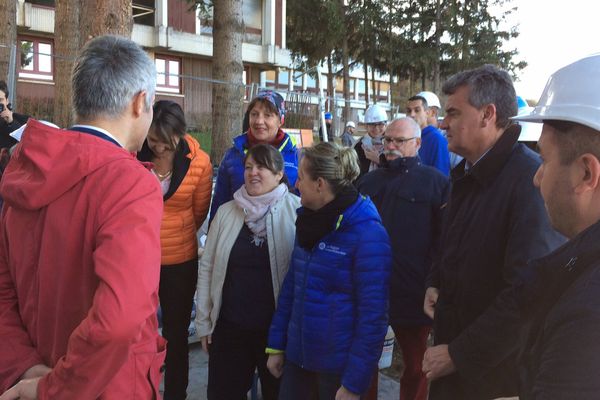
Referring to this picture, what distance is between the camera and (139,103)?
Result: 1.56 m

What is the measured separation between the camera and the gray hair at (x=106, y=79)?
4.88 ft

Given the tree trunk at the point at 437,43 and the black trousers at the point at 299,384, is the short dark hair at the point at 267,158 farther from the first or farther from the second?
the tree trunk at the point at 437,43

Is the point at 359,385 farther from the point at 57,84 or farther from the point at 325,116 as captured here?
the point at 325,116

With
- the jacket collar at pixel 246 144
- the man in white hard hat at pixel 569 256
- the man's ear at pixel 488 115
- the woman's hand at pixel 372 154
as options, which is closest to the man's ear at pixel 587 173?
the man in white hard hat at pixel 569 256

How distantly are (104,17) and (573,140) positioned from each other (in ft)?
14.1

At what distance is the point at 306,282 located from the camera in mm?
2588

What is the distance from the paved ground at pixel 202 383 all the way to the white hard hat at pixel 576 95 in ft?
10.0

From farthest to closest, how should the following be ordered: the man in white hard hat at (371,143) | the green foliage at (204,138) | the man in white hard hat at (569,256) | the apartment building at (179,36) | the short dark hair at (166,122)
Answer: the apartment building at (179,36)
the green foliage at (204,138)
the man in white hard hat at (371,143)
the short dark hair at (166,122)
the man in white hard hat at (569,256)

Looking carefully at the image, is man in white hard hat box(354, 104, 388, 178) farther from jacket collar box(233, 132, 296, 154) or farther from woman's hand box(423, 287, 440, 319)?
woman's hand box(423, 287, 440, 319)

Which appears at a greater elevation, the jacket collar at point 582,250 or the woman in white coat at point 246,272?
the jacket collar at point 582,250

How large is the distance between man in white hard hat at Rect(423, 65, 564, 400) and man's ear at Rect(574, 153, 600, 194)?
847 millimetres

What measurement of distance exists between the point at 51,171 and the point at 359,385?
5.54 ft

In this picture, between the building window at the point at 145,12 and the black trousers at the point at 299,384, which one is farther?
the building window at the point at 145,12

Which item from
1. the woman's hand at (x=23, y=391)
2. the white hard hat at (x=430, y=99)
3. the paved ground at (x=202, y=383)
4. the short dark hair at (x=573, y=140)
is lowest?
the paved ground at (x=202, y=383)
